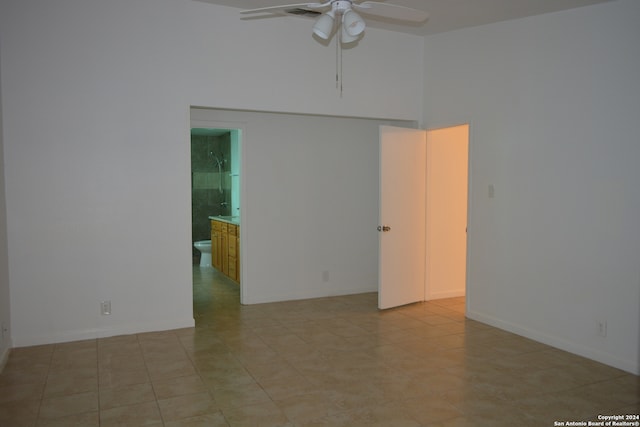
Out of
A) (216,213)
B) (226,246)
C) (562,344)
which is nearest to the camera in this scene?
(562,344)

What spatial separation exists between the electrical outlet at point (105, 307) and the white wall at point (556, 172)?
11.4ft

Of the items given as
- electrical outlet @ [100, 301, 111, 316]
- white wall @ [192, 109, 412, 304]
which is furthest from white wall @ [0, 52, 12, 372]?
white wall @ [192, 109, 412, 304]

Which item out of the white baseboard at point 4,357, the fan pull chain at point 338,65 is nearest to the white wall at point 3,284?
the white baseboard at point 4,357

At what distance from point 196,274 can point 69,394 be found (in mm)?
4157

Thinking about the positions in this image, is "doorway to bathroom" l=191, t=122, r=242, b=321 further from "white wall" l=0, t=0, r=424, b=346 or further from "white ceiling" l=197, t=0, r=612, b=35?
"white ceiling" l=197, t=0, r=612, b=35

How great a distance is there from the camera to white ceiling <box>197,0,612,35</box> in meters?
4.01

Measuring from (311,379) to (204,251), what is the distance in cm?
494

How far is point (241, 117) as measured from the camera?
5496mm

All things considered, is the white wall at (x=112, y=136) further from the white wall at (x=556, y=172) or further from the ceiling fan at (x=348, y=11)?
the white wall at (x=556, y=172)

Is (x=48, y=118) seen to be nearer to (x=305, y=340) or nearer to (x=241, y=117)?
(x=241, y=117)

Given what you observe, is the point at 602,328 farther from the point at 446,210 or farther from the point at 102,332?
the point at 102,332

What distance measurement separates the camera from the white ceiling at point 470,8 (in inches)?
158

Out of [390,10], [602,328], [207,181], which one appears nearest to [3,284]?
[390,10]

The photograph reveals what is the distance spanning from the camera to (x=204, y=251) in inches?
316
